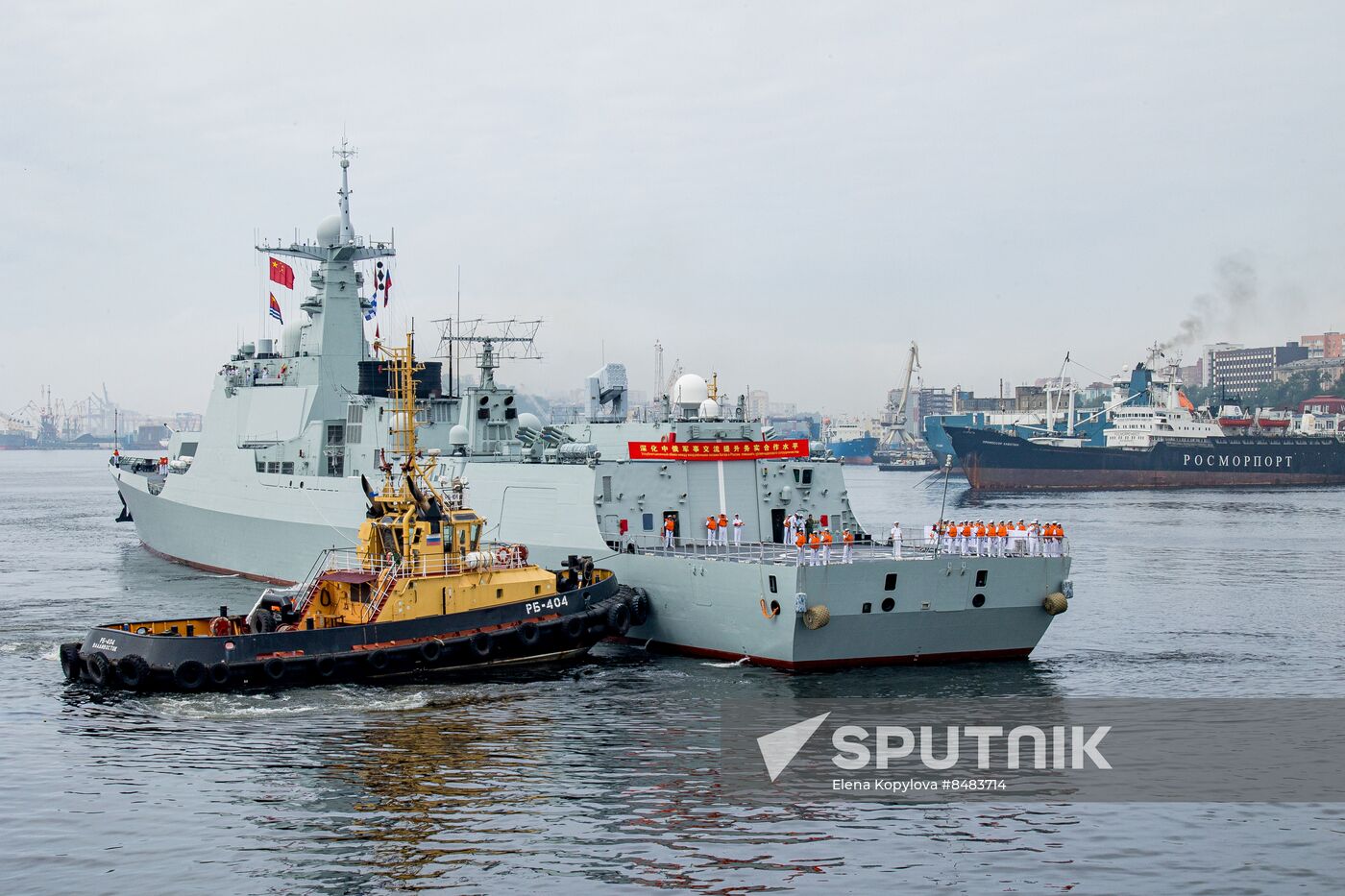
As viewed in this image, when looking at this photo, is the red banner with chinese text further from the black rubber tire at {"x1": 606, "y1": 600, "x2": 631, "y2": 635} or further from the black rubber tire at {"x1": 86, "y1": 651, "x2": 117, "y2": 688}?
the black rubber tire at {"x1": 86, "y1": 651, "x2": 117, "y2": 688}

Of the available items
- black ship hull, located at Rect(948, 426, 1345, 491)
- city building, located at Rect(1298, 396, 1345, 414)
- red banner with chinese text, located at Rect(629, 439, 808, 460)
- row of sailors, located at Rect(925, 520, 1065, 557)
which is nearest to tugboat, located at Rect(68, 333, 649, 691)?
red banner with chinese text, located at Rect(629, 439, 808, 460)

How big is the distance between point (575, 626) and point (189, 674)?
7.49 m

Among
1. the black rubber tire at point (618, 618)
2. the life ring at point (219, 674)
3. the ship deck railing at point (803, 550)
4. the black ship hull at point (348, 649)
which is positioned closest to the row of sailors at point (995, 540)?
the ship deck railing at point (803, 550)

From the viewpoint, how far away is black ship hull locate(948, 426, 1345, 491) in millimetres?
103562

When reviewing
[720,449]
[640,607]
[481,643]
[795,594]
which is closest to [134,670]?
[481,643]

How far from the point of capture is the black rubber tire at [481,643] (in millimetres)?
25516

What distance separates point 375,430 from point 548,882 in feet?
87.0

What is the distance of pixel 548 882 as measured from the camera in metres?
14.4

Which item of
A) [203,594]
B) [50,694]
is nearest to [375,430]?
[203,594]

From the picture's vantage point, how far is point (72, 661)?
24.5m

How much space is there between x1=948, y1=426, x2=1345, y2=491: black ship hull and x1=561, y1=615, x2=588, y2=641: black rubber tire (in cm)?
8196

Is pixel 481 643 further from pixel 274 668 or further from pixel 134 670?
pixel 134 670

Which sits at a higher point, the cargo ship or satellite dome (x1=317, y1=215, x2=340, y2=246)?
satellite dome (x1=317, y1=215, x2=340, y2=246)

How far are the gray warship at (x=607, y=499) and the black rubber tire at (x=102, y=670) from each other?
740 centimetres
